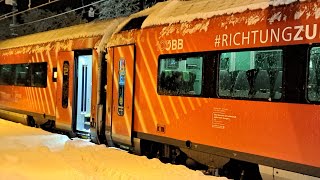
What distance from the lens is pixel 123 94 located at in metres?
9.77

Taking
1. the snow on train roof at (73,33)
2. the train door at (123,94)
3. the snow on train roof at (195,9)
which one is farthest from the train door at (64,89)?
the snow on train roof at (195,9)

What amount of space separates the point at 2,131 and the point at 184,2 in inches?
291

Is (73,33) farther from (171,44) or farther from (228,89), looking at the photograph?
(228,89)

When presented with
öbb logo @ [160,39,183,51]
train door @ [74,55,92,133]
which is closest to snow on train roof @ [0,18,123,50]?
train door @ [74,55,92,133]

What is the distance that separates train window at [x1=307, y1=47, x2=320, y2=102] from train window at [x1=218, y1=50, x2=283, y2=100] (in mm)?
473

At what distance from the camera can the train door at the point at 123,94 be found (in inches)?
374

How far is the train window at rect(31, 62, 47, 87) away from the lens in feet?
46.8

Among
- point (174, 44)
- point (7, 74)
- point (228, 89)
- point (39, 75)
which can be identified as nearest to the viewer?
point (228, 89)

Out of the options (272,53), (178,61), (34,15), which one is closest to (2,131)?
(178,61)

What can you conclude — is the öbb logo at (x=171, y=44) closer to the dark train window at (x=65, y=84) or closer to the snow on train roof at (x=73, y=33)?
the snow on train roof at (x=73, y=33)

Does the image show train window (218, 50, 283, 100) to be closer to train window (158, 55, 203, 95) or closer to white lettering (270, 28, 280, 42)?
white lettering (270, 28, 280, 42)

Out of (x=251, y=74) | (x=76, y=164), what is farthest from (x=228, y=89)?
(x=76, y=164)

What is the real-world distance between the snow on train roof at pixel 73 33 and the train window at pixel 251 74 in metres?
4.52

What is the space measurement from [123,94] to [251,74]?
3.74 metres
